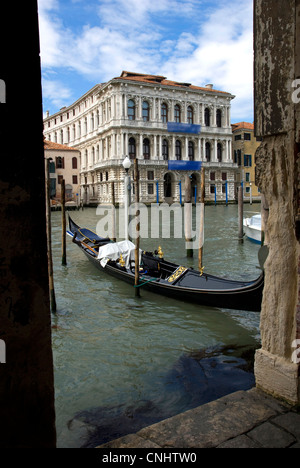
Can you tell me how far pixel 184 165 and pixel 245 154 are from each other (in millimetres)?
6975

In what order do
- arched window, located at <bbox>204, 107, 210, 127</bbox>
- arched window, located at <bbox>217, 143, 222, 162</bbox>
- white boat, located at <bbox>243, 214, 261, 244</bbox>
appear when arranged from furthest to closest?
arched window, located at <bbox>217, 143, 222, 162</bbox>
arched window, located at <bbox>204, 107, 210, 127</bbox>
white boat, located at <bbox>243, 214, 261, 244</bbox>

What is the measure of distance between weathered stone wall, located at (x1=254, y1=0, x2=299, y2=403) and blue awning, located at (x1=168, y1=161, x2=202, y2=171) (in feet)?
96.6

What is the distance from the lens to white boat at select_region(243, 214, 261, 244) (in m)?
10.7

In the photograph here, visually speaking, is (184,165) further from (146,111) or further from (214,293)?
(214,293)

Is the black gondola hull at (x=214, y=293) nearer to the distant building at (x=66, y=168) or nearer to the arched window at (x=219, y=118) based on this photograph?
the distant building at (x=66, y=168)

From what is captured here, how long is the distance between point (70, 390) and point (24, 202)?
99.2 inches

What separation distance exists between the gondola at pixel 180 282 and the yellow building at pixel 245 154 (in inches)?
1164

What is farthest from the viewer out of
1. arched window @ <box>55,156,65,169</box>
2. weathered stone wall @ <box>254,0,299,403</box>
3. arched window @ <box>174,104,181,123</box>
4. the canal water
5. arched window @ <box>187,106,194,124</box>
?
arched window @ <box>187,106,194,124</box>

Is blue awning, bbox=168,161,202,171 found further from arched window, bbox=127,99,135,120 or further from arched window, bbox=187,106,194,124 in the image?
arched window, bbox=127,99,135,120

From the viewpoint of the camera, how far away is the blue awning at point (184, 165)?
3122cm

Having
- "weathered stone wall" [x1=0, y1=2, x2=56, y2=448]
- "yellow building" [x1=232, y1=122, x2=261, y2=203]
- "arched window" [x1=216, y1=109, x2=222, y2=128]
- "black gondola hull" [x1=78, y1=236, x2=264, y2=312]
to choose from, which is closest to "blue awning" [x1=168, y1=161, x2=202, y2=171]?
"arched window" [x1=216, y1=109, x2=222, y2=128]

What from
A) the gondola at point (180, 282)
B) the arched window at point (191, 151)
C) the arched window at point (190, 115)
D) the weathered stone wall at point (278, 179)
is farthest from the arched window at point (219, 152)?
the weathered stone wall at point (278, 179)

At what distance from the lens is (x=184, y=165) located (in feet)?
105

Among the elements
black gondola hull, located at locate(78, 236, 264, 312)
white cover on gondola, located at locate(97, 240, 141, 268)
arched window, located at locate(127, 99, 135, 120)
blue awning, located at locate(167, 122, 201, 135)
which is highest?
arched window, located at locate(127, 99, 135, 120)
